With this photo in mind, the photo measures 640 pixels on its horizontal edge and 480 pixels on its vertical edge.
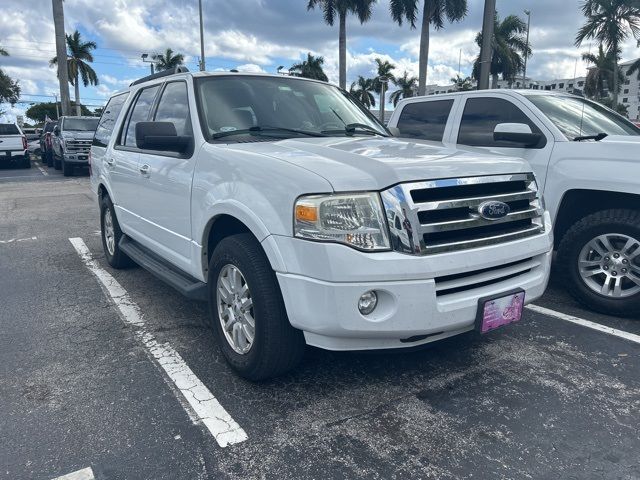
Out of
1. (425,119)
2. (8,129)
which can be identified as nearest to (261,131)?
(425,119)

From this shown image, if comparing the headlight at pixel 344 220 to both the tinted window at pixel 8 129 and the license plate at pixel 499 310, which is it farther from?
the tinted window at pixel 8 129

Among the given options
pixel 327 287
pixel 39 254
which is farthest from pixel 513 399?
pixel 39 254

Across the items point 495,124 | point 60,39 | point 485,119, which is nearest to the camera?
point 495,124

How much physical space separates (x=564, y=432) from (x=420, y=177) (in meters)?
1.53

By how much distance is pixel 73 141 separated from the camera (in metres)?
17.3

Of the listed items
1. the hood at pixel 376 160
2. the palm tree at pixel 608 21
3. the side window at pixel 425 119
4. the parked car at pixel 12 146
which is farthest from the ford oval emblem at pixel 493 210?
the palm tree at pixel 608 21

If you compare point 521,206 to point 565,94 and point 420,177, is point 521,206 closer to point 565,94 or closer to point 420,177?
point 420,177

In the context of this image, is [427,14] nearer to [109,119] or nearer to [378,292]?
[109,119]

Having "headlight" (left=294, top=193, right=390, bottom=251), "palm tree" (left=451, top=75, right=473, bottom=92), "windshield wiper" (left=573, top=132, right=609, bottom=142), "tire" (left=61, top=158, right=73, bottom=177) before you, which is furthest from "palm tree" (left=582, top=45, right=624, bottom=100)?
"headlight" (left=294, top=193, right=390, bottom=251)

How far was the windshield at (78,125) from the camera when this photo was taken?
706 inches

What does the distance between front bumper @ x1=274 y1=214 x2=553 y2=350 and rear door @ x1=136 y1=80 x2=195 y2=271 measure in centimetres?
128

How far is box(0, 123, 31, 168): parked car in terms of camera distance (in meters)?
19.8

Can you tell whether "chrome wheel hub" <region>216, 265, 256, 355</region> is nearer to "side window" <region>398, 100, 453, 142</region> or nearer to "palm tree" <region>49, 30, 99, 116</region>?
"side window" <region>398, 100, 453, 142</region>

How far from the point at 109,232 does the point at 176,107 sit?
2.43m
